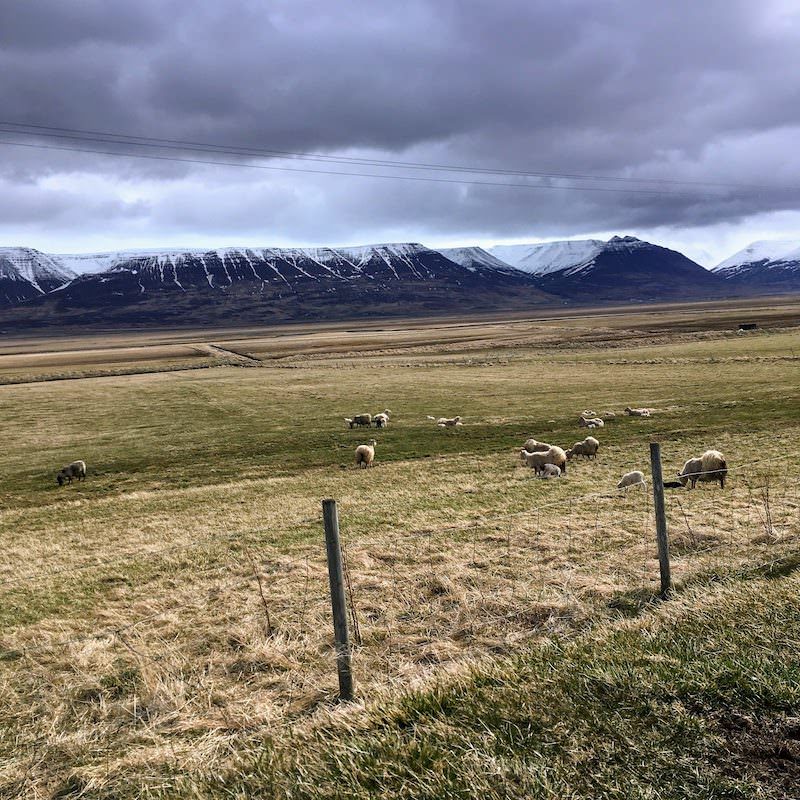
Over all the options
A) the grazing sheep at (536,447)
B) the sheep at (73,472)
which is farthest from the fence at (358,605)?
the sheep at (73,472)

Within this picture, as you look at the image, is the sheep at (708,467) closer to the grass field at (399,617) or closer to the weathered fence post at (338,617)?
the grass field at (399,617)

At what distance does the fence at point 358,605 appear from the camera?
719 centimetres

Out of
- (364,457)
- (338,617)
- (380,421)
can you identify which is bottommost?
(364,457)

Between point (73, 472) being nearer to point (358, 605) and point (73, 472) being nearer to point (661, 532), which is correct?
point (358, 605)

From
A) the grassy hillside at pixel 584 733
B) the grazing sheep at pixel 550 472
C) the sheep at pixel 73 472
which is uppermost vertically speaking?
the grassy hillside at pixel 584 733

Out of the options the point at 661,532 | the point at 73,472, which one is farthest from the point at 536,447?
the point at 73,472

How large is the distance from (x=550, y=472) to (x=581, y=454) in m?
3.70

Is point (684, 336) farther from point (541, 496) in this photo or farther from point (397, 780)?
point (397, 780)

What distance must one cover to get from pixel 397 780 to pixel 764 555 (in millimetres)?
8375

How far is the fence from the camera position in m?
7.19

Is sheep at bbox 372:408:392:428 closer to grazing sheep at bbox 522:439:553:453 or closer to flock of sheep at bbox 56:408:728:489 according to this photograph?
flock of sheep at bbox 56:408:728:489

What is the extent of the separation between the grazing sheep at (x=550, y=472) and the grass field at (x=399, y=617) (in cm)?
69

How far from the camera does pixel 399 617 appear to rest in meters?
9.39

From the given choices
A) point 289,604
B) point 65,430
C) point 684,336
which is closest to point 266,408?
point 65,430
